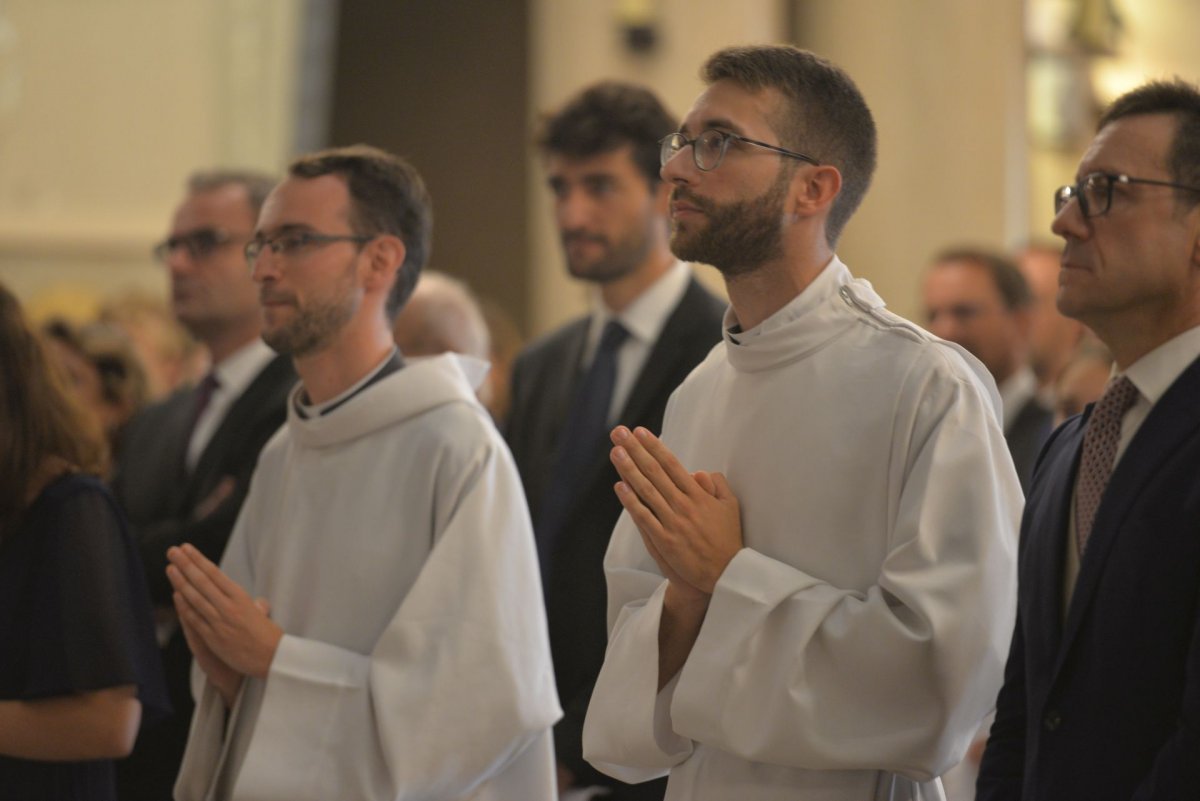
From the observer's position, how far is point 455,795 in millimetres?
3170

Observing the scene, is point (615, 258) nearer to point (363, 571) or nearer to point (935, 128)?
point (363, 571)

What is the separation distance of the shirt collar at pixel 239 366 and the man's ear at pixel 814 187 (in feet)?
8.10

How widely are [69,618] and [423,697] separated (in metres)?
0.79

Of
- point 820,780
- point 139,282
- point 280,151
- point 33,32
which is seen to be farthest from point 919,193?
point 820,780

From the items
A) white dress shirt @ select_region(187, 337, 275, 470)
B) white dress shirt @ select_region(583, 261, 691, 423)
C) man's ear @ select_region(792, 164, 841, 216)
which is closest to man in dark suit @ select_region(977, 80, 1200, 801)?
man's ear @ select_region(792, 164, 841, 216)

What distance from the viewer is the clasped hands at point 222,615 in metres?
3.22

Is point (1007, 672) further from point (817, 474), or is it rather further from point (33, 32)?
point (33, 32)

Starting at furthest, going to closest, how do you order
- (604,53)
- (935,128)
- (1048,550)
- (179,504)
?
(604,53), (935,128), (179,504), (1048,550)

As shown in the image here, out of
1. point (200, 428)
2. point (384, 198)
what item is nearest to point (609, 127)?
point (384, 198)

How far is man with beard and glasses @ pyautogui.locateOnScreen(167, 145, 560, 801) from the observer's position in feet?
10.3

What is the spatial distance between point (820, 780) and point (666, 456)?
22.9 inches

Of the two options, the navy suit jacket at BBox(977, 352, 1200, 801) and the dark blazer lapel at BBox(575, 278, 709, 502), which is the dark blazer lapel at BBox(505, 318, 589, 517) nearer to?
the dark blazer lapel at BBox(575, 278, 709, 502)

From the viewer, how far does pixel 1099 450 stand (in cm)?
249

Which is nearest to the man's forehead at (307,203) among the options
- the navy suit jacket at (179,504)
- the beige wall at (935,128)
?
the navy suit jacket at (179,504)
